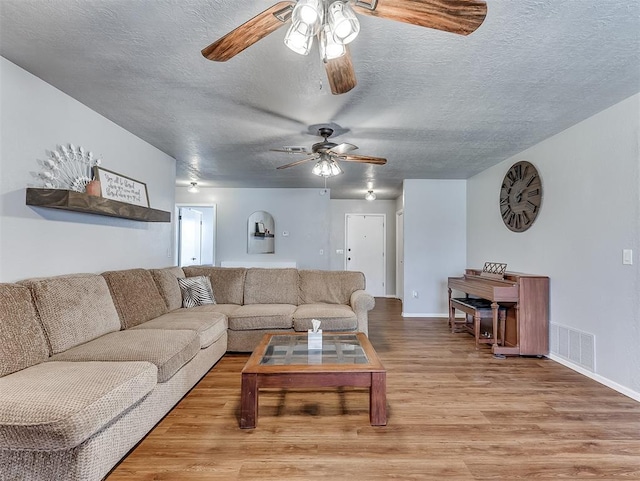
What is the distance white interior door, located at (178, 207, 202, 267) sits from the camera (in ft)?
20.6

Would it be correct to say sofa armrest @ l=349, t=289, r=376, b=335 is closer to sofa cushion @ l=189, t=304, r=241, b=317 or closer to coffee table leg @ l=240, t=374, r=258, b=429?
sofa cushion @ l=189, t=304, r=241, b=317

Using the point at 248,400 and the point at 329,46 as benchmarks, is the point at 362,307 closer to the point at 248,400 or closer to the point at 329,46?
the point at 248,400

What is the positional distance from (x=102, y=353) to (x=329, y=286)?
248 centimetres

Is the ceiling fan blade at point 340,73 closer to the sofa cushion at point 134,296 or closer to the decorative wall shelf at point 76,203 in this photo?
the decorative wall shelf at point 76,203

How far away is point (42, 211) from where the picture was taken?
7.52 ft

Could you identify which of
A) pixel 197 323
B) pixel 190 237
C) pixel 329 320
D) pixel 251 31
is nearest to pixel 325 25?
pixel 251 31

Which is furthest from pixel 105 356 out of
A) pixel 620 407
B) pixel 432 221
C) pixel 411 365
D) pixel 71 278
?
pixel 432 221

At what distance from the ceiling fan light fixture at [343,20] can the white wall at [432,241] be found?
4.30 m

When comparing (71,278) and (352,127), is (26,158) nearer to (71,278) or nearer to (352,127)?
(71,278)

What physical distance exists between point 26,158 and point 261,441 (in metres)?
2.42

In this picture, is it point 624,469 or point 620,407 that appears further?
point 620,407

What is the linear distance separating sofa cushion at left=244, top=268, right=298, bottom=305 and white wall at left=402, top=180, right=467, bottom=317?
7.38 ft

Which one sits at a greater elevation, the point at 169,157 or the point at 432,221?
the point at 169,157

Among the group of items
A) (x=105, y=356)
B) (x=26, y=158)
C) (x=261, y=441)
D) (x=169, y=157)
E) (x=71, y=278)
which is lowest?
(x=261, y=441)
